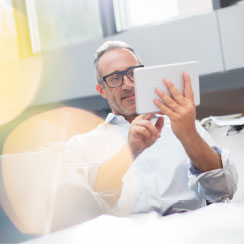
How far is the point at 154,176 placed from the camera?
1.07 meters

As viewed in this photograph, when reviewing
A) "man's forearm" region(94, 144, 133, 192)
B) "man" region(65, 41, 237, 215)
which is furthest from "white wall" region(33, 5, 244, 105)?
"man's forearm" region(94, 144, 133, 192)

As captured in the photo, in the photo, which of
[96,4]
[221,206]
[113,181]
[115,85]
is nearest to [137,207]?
[113,181]

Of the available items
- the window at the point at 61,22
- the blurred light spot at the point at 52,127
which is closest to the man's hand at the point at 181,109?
the blurred light spot at the point at 52,127

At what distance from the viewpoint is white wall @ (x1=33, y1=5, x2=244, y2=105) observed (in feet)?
7.13

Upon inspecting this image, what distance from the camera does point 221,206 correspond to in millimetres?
560

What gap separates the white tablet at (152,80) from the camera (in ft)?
2.54

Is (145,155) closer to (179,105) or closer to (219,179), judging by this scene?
(219,179)

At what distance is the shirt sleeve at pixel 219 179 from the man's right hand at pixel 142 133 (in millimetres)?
174

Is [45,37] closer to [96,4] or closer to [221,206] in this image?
[96,4]

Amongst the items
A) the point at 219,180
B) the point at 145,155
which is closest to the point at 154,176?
the point at 145,155

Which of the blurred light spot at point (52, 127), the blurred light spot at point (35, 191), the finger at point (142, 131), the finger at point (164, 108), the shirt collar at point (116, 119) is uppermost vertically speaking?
the finger at point (164, 108)

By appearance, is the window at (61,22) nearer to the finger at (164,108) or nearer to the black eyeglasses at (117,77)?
the black eyeglasses at (117,77)

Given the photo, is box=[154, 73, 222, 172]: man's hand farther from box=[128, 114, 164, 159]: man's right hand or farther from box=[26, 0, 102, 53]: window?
box=[26, 0, 102, 53]: window

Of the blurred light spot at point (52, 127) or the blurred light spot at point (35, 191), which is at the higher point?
the blurred light spot at point (35, 191)
